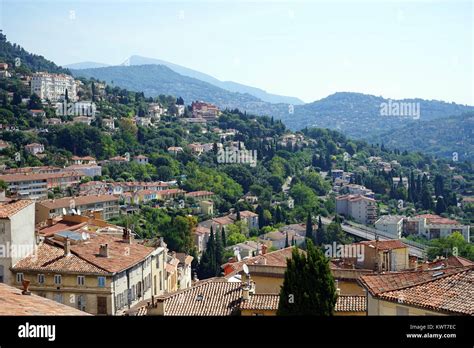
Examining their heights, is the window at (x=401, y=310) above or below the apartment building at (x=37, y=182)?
above

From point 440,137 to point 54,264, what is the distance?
5449 inches

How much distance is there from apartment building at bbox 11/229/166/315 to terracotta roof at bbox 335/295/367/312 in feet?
15.6

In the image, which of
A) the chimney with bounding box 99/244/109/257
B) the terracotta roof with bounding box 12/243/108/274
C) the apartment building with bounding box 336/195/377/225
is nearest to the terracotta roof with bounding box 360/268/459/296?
the terracotta roof with bounding box 12/243/108/274

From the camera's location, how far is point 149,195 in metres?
55.0

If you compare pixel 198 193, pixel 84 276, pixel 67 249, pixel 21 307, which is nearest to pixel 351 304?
pixel 84 276

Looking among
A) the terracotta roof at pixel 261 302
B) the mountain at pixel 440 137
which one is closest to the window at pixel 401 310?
the terracotta roof at pixel 261 302

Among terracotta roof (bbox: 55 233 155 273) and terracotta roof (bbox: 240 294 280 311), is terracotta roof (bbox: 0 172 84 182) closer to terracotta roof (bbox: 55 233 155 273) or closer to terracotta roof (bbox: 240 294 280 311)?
terracotta roof (bbox: 55 233 155 273)

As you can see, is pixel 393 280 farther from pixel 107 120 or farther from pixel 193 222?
pixel 107 120

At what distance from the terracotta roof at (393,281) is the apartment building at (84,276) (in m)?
6.33

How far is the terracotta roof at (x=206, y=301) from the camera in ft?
37.3

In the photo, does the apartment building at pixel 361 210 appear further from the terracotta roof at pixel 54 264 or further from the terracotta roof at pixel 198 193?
the terracotta roof at pixel 54 264

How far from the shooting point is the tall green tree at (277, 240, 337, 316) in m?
7.43

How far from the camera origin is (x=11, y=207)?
12477 mm

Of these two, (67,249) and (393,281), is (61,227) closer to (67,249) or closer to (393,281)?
(67,249)
